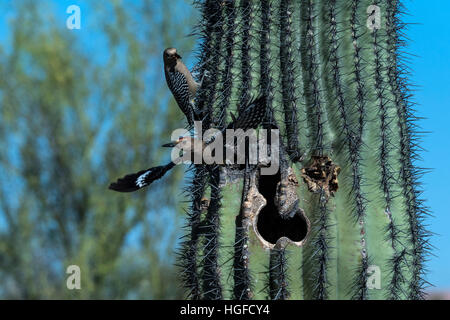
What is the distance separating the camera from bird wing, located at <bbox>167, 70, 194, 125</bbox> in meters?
2.86

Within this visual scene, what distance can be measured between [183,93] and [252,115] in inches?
17.9

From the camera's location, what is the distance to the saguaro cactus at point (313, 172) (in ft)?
8.16

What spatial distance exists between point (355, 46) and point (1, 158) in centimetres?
787

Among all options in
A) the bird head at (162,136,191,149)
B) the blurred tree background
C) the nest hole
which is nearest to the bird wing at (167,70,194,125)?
the bird head at (162,136,191,149)

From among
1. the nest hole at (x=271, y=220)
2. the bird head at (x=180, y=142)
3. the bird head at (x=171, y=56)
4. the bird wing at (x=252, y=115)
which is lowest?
the nest hole at (x=271, y=220)

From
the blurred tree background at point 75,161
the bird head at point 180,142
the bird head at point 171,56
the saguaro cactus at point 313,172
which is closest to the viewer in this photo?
the saguaro cactus at point 313,172

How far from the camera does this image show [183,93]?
9.42 feet

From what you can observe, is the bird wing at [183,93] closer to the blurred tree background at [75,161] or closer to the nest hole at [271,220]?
the nest hole at [271,220]

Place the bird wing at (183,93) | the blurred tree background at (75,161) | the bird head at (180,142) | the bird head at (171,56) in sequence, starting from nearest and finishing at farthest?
the bird head at (180,142) → the bird wing at (183,93) → the bird head at (171,56) → the blurred tree background at (75,161)

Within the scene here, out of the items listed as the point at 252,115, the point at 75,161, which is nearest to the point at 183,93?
the point at 252,115

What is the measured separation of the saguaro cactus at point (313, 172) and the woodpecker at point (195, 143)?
0.19 feet

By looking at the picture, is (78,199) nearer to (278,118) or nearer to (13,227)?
(13,227)

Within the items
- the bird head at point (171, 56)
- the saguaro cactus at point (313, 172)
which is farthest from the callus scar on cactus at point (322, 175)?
the bird head at point (171, 56)

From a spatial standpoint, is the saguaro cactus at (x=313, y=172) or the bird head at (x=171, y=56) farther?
the bird head at (x=171, y=56)
